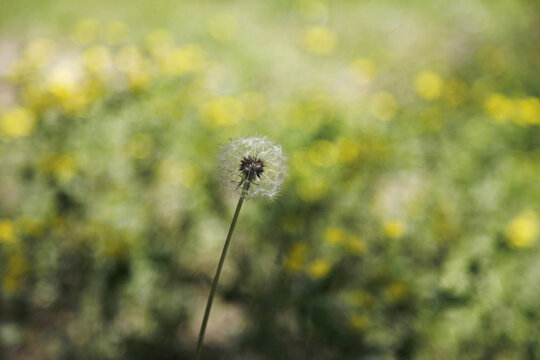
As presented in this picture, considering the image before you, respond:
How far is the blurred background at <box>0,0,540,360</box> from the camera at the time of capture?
62.6 inches

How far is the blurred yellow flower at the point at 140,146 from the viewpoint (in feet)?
7.21

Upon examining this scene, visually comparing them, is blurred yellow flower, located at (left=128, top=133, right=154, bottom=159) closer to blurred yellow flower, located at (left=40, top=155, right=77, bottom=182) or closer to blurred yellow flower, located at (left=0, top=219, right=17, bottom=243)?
blurred yellow flower, located at (left=40, top=155, right=77, bottom=182)

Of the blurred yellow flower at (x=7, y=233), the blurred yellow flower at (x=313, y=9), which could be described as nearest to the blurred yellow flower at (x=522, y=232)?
the blurred yellow flower at (x=7, y=233)

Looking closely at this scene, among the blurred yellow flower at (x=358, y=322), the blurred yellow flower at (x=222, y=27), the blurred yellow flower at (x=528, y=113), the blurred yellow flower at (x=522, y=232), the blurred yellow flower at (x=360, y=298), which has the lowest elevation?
the blurred yellow flower at (x=358, y=322)

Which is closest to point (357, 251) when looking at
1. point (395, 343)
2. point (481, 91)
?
point (395, 343)

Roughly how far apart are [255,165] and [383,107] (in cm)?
219

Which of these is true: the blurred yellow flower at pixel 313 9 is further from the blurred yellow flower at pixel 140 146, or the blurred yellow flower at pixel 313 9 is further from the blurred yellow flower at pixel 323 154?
the blurred yellow flower at pixel 140 146

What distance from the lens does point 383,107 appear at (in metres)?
2.77

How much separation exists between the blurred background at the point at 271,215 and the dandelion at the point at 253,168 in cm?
13

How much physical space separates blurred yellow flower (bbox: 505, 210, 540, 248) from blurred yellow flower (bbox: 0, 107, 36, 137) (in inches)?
92.0

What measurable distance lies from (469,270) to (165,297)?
46.8 inches

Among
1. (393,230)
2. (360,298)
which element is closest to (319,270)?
(360,298)

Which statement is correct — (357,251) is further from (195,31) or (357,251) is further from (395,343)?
(195,31)

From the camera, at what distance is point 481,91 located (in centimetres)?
306
